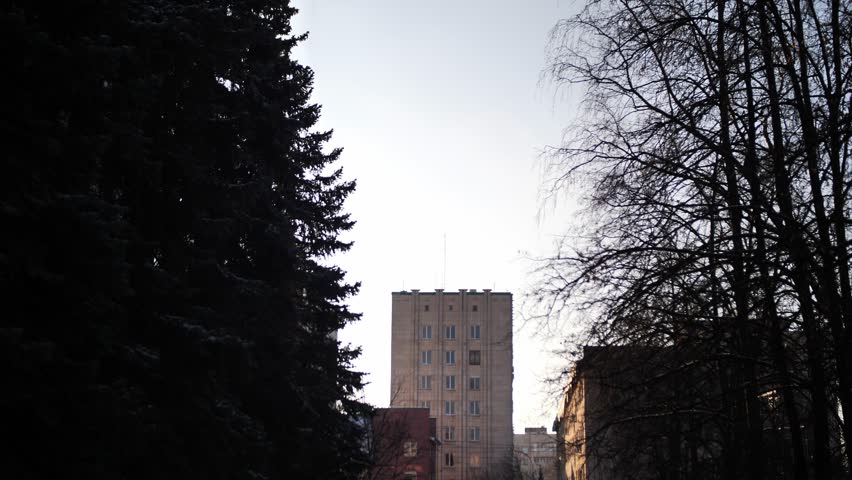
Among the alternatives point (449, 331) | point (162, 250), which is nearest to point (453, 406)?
point (449, 331)

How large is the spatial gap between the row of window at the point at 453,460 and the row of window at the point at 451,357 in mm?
10521

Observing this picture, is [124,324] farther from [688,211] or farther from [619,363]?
[688,211]

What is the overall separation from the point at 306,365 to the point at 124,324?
29.9 ft

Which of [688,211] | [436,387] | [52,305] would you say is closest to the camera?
[688,211]

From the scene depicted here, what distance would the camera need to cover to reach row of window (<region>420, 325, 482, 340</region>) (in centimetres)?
10962

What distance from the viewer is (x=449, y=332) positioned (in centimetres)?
11006

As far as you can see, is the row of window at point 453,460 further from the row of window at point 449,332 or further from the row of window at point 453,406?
the row of window at point 449,332

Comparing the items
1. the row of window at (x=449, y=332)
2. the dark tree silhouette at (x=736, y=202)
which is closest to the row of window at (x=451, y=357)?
the row of window at (x=449, y=332)

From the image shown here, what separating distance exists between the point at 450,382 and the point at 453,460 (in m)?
9.04

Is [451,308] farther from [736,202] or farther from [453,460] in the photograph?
[736,202]

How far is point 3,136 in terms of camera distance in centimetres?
1040

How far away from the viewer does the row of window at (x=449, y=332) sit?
360 feet

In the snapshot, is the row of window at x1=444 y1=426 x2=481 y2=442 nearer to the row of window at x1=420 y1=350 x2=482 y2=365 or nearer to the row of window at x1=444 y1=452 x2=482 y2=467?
the row of window at x1=444 y1=452 x2=482 y2=467

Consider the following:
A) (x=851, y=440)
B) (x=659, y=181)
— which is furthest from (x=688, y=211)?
(x=851, y=440)
